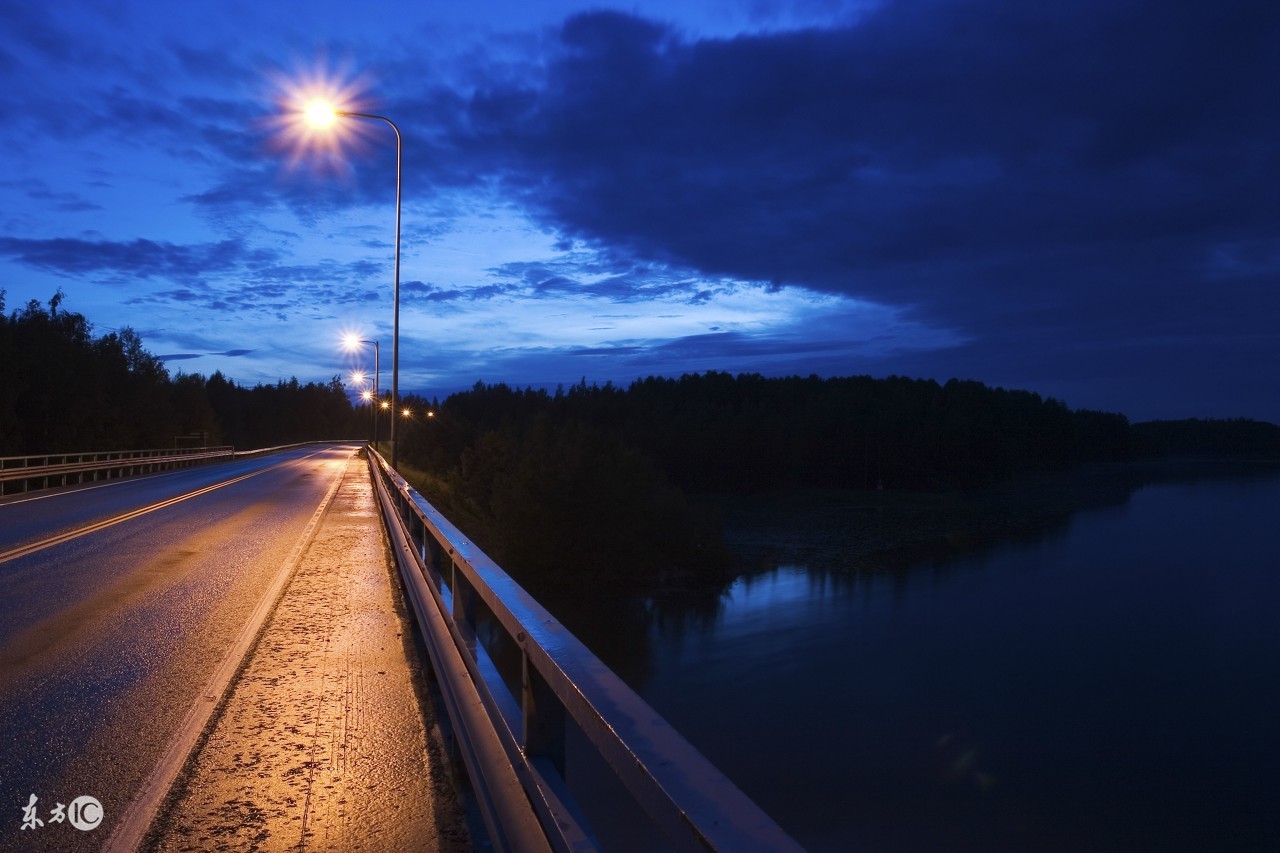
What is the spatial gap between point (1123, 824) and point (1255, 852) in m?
3.34

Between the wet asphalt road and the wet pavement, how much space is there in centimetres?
33

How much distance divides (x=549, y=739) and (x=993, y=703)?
3454cm

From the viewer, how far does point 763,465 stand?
11344cm

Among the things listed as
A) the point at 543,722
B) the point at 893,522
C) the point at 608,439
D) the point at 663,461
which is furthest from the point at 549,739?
the point at 663,461

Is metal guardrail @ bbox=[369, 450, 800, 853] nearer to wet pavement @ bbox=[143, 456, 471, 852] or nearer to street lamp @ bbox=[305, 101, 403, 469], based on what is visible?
wet pavement @ bbox=[143, 456, 471, 852]

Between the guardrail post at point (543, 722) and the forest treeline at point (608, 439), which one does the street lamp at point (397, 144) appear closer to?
the forest treeline at point (608, 439)

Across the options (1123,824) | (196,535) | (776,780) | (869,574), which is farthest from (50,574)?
(869,574)

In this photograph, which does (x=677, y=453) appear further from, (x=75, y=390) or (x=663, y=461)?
(x=75, y=390)

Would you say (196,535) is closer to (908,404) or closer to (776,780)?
(776,780)

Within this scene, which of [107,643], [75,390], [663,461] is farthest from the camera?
[663,461]

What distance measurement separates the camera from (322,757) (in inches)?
189

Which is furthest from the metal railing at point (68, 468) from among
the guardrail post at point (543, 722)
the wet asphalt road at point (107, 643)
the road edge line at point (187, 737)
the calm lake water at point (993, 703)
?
the guardrail post at point (543, 722)

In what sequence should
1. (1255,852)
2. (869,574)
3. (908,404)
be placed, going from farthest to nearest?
1. (908,404)
2. (869,574)
3. (1255,852)

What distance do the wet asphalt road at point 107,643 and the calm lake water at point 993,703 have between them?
14611mm
